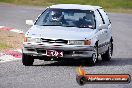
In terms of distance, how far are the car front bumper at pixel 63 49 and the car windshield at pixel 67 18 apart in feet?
4.03

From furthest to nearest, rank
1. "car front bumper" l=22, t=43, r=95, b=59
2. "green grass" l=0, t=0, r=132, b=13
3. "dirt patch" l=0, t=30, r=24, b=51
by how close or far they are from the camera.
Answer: "green grass" l=0, t=0, r=132, b=13 → "dirt patch" l=0, t=30, r=24, b=51 → "car front bumper" l=22, t=43, r=95, b=59

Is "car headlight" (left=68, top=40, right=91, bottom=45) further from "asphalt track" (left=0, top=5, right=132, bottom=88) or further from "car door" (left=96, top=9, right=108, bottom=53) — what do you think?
"car door" (left=96, top=9, right=108, bottom=53)

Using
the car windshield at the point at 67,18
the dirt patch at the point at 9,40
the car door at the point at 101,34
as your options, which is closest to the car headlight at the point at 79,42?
the car door at the point at 101,34

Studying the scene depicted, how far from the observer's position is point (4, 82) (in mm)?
11906

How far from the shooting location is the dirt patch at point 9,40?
20.3 metres

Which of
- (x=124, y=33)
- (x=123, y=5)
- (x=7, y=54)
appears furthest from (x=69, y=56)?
(x=123, y=5)

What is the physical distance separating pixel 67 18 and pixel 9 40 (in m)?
6.63

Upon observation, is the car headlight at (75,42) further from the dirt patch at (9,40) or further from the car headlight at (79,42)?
the dirt patch at (9,40)

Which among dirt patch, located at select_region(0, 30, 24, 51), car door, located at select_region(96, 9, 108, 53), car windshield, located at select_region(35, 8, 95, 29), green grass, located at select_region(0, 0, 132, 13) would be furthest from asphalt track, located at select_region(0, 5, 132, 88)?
green grass, located at select_region(0, 0, 132, 13)

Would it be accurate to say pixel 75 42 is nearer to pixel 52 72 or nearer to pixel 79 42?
pixel 79 42

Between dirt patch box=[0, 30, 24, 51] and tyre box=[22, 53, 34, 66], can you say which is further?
dirt patch box=[0, 30, 24, 51]

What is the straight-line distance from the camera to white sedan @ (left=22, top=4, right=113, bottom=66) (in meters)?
14.9

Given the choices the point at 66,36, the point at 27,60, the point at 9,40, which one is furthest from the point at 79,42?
the point at 9,40

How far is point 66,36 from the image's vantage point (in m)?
14.9
